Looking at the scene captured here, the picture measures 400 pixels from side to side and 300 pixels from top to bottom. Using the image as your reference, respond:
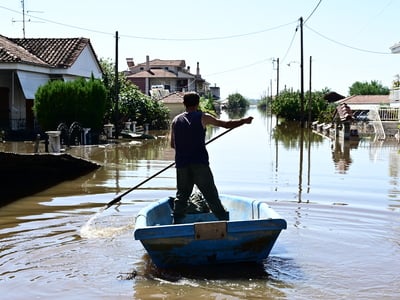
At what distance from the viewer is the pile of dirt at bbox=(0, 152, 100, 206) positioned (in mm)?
12516

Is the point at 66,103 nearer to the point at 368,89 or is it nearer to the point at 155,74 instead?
the point at 155,74

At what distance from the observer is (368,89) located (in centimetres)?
9831

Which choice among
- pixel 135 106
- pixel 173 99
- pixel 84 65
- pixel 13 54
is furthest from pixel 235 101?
pixel 13 54

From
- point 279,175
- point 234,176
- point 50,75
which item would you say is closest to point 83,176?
point 234,176

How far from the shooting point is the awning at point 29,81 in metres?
29.5

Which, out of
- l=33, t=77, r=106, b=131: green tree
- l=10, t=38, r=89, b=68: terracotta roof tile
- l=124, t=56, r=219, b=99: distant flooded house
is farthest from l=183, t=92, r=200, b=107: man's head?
l=124, t=56, r=219, b=99: distant flooded house

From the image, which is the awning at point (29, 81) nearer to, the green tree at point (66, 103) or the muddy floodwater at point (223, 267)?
the green tree at point (66, 103)

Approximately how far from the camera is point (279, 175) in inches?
655

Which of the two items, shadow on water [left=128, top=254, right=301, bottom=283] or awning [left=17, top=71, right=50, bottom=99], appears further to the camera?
awning [left=17, top=71, right=50, bottom=99]

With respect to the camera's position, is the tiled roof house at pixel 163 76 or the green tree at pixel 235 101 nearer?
the tiled roof house at pixel 163 76

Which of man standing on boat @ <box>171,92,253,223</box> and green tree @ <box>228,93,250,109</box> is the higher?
green tree @ <box>228,93,250,109</box>

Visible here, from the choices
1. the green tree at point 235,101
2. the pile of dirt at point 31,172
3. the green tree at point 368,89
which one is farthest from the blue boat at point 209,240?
the green tree at point 235,101

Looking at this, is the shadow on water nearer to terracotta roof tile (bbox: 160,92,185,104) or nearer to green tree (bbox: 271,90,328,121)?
green tree (bbox: 271,90,328,121)

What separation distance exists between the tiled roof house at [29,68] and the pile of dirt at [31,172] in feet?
48.4
